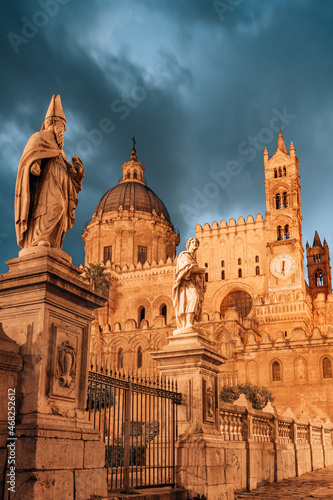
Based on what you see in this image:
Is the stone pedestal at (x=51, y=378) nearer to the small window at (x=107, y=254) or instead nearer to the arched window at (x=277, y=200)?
the arched window at (x=277, y=200)

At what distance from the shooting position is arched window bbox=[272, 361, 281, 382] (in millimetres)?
35938

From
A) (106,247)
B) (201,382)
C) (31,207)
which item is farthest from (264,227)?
(31,207)

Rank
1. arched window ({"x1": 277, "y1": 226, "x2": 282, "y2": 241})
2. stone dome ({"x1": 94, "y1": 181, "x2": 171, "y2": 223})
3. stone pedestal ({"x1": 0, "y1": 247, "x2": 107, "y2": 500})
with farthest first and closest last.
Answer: stone dome ({"x1": 94, "y1": 181, "x2": 171, "y2": 223})
arched window ({"x1": 277, "y1": 226, "x2": 282, "y2": 241})
stone pedestal ({"x1": 0, "y1": 247, "x2": 107, "y2": 500})

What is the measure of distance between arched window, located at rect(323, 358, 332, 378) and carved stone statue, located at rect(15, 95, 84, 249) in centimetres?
3181

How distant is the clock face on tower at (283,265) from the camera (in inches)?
1927

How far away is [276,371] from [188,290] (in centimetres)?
2831

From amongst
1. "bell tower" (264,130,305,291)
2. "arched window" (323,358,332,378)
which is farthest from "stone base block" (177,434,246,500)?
"bell tower" (264,130,305,291)

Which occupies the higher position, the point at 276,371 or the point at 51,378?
the point at 276,371

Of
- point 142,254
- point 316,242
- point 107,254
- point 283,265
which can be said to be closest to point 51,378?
point 283,265

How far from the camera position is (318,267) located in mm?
67500

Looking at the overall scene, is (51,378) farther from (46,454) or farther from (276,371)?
(276,371)

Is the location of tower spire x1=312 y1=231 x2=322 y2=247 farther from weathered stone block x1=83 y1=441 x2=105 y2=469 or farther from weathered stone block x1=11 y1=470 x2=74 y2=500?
weathered stone block x1=11 y1=470 x2=74 y2=500

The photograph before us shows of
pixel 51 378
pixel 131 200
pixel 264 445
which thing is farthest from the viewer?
pixel 131 200

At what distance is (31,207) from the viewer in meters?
5.98
